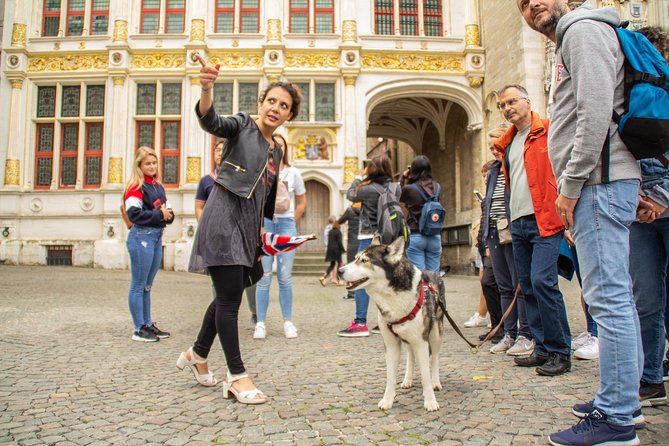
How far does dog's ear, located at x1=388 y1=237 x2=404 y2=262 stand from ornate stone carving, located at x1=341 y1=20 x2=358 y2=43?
16.0 m

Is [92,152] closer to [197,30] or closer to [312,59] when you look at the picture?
[197,30]

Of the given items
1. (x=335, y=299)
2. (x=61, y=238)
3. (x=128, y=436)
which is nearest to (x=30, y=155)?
(x=61, y=238)

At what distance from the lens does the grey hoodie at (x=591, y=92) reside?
2184 millimetres

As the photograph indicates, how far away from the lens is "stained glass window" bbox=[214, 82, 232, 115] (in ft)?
58.0

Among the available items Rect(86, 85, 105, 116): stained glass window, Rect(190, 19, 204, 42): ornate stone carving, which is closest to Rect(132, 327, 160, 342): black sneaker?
Rect(190, 19, 204, 42): ornate stone carving

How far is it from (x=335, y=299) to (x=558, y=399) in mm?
6345

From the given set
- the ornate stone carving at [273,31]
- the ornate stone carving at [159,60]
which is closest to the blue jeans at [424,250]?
the ornate stone carving at [273,31]

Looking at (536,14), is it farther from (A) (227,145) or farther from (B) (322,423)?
(B) (322,423)

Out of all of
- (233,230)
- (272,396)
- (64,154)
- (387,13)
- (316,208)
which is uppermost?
(387,13)

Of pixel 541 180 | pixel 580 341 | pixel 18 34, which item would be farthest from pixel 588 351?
pixel 18 34

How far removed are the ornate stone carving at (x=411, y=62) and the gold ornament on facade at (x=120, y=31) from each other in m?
8.27

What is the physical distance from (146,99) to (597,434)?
1819 centimetres

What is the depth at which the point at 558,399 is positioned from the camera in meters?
2.95

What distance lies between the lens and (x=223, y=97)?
698 inches
